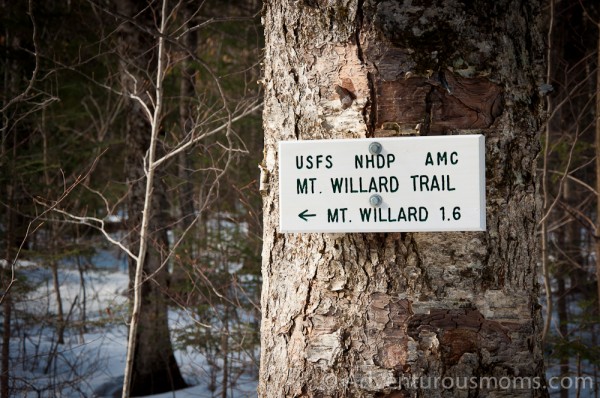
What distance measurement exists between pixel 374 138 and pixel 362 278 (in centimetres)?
30

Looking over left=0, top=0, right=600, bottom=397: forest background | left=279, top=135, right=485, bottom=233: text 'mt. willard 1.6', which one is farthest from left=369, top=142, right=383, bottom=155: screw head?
left=0, top=0, right=600, bottom=397: forest background

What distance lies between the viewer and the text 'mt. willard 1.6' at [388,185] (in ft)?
4.35

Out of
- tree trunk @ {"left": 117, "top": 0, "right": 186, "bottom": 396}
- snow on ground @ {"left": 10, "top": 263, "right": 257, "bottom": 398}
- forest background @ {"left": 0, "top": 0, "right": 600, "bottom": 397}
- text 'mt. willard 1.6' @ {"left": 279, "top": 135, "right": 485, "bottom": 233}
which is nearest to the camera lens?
text 'mt. willard 1.6' @ {"left": 279, "top": 135, "right": 485, "bottom": 233}

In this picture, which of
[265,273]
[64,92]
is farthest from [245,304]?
[265,273]

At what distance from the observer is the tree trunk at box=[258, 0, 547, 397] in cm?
135

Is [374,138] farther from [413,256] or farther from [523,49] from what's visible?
[523,49]

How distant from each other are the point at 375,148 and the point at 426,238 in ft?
0.73

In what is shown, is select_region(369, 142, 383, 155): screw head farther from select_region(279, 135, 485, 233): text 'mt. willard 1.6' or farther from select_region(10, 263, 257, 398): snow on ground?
select_region(10, 263, 257, 398): snow on ground

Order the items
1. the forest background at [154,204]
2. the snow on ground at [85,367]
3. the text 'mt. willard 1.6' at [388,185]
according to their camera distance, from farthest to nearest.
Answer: the snow on ground at [85,367] < the forest background at [154,204] < the text 'mt. willard 1.6' at [388,185]

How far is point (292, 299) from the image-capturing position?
143cm

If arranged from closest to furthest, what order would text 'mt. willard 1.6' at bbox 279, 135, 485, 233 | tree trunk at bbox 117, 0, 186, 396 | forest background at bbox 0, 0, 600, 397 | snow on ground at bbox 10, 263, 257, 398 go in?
text 'mt. willard 1.6' at bbox 279, 135, 485, 233
forest background at bbox 0, 0, 600, 397
snow on ground at bbox 10, 263, 257, 398
tree trunk at bbox 117, 0, 186, 396

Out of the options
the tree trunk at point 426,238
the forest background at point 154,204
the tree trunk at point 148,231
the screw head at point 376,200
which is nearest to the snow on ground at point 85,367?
the forest background at point 154,204

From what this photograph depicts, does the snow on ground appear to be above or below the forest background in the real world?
below

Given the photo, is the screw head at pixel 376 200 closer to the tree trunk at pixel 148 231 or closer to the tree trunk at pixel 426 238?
the tree trunk at pixel 426 238
